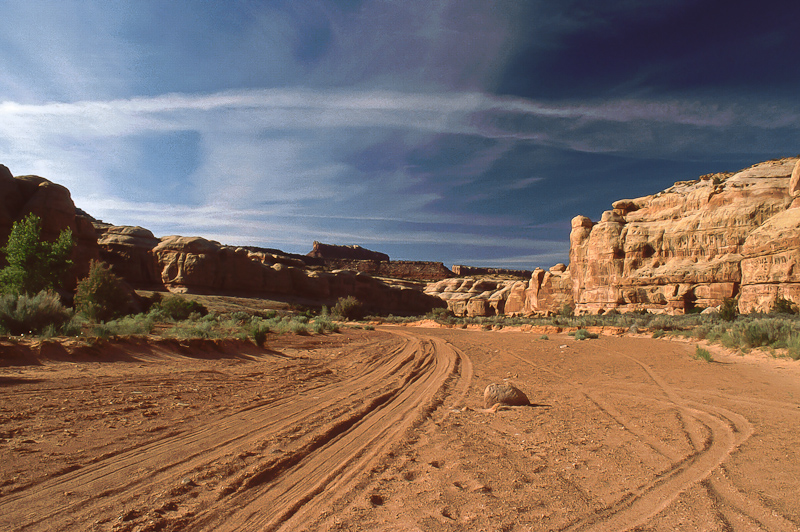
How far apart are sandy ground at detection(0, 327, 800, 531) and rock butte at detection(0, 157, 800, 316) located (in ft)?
98.7

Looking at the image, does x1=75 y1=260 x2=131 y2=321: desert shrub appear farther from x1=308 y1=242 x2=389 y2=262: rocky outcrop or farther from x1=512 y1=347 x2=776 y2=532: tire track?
x1=308 y1=242 x2=389 y2=262: rocky outcrop

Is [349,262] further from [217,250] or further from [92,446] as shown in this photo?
[92,446]

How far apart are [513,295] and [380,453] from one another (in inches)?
2561

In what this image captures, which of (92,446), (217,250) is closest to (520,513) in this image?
(92,446)

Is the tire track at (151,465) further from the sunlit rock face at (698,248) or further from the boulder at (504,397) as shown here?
the sunlit rock face at (698,248)

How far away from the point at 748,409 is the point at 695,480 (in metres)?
3.57

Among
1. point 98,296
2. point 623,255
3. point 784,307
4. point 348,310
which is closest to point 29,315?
point 98,296

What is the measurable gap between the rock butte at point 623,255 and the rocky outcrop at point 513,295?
0.21m

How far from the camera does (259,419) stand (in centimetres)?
502

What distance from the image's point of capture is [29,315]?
10844 millimetres

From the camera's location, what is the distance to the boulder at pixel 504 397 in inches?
240

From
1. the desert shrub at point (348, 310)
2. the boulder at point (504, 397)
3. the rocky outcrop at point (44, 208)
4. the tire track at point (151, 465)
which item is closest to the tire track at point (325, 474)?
the tire track at point (151, 465)

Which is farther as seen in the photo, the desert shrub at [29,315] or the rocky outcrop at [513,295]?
the rocky outcrop at [513,295]

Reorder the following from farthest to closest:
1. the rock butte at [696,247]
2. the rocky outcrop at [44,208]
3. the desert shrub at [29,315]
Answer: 1. the rock butte at [696,247]
2. the rocky outcrop at [44,208]
3. the desert shrub at [29,315]
